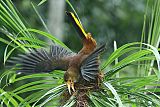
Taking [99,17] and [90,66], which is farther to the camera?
[99,17]

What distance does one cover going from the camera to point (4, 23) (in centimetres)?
117

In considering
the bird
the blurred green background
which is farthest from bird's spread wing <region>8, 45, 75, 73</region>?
the blurred green background

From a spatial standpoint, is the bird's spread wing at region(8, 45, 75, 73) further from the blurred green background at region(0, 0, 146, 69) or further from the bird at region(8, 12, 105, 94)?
the blurred green background at region(0, 0, 146, 69)

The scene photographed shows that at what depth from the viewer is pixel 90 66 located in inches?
38.9

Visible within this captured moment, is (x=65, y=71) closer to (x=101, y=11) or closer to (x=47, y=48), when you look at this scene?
(x=47, y=48)

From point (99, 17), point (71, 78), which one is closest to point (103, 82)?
point (71, 78)

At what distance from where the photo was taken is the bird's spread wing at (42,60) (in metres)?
1.06

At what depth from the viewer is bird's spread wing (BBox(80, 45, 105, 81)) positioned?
0.97 meters

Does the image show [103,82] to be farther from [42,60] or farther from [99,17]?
[99,17]

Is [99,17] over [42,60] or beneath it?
over

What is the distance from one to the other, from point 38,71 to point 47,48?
7cm

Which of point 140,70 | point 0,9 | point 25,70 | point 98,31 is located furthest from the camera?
point 98,31

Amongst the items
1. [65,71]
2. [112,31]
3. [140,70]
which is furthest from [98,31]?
[65,71]

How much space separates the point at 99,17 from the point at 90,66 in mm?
2691
